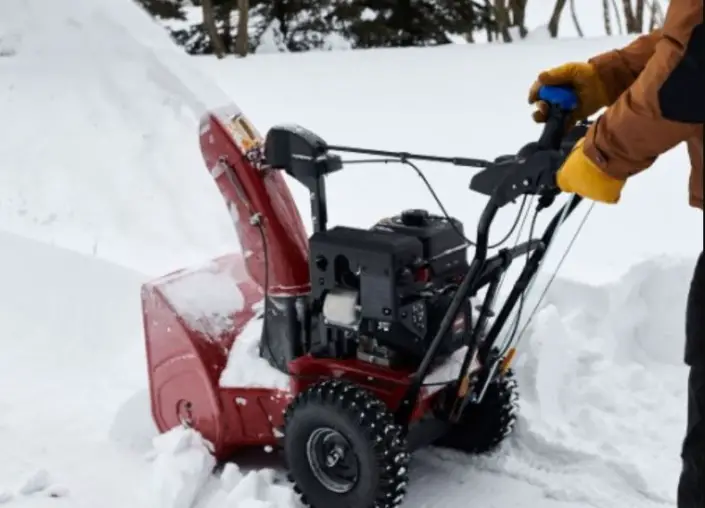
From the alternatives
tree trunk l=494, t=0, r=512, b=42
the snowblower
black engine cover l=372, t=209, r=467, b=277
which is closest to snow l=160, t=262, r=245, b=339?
the snowblower

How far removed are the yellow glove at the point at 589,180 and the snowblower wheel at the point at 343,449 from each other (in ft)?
3.10

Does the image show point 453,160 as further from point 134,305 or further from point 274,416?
point 134,305

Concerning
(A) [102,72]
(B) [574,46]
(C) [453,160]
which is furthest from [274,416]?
(B) [574,46]

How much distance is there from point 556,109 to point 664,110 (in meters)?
0.77

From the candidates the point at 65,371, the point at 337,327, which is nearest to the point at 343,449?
the point at 337,327

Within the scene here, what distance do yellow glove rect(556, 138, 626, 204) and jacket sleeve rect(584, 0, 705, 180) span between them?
0.02 metres

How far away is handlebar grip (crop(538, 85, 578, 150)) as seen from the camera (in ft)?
7.98

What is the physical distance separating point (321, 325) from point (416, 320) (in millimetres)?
336

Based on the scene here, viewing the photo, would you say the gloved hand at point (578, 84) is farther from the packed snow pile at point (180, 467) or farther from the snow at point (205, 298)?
the packed snow pile at point (180, 467)

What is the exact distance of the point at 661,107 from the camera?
5.78 feet

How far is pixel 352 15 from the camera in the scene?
13914mm

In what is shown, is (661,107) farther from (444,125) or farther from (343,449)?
(444,125)

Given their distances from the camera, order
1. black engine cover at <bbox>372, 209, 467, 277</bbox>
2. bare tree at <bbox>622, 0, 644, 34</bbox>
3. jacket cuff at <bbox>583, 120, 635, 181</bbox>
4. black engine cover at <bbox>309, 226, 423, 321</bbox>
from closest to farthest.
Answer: jacket cuff at <bbox>583, 120, 635, 181</bbox>
black engine cover at <bbox>309, 226, 423, 321</bbox>
black engine cover at <bbox>372, 209, 467, 277</bbox>
bare tree at <bbox>622, 0, 644, 34</bbox>

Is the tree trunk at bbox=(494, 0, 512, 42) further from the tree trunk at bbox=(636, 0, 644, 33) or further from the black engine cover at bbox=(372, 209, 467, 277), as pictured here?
the black engine cover at bbox=(372, 209, 467, 277)
